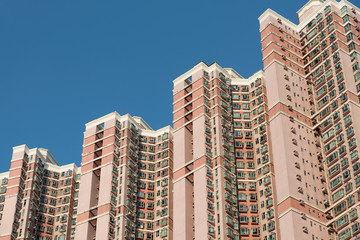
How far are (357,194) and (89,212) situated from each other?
161 feet

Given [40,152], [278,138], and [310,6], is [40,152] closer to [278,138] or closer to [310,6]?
[278,138]

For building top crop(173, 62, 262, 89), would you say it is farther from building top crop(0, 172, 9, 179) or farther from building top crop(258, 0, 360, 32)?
building top crop(0, 172, 9, 179)

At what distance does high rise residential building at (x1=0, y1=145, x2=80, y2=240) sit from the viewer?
13825cm

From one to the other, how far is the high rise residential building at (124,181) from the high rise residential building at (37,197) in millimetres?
9425

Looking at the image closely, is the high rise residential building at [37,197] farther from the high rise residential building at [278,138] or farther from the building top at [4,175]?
the high rise residential building at [278,138]

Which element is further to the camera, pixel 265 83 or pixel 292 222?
pixel 265 83

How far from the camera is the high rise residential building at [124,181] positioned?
131 metres

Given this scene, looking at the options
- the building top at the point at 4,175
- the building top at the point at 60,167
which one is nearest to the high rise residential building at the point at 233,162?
the building top at the point at 60,167

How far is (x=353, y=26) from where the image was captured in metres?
130

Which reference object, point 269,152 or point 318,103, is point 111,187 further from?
point 318,103

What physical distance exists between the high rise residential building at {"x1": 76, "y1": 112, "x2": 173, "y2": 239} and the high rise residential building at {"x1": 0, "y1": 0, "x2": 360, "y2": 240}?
23 cm

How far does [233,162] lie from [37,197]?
41820 millimetres

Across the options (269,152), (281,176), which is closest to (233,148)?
(269,152)

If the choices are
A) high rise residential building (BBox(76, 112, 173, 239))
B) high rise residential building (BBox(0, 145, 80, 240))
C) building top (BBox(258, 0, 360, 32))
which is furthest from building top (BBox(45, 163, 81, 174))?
building top (BBox(258, 0, 360, 32))
